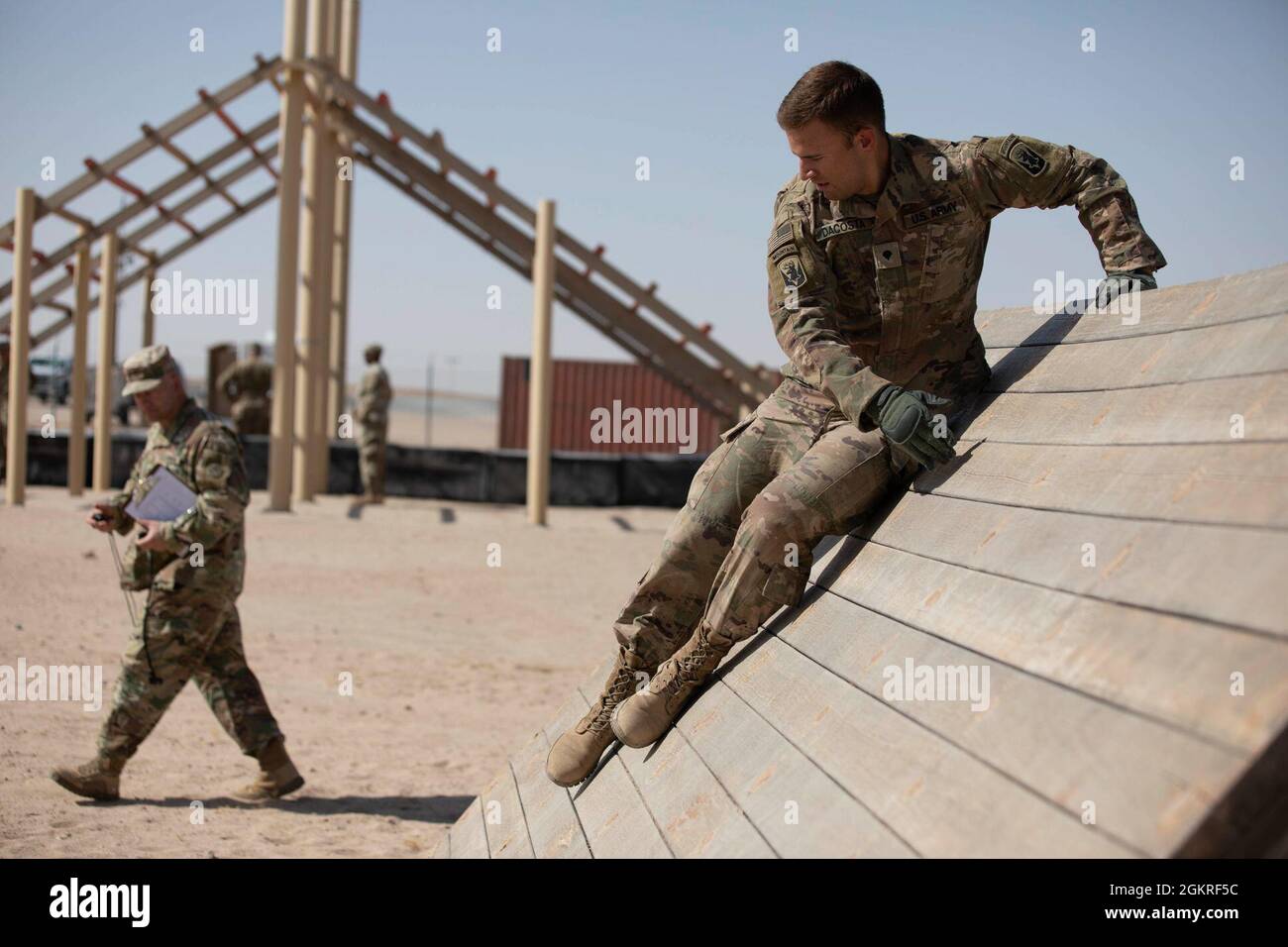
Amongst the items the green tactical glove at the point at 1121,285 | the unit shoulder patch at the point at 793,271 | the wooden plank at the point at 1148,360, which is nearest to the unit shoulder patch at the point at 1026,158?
the green tactical glove at the point at 1121,285

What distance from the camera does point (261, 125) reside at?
17938mm

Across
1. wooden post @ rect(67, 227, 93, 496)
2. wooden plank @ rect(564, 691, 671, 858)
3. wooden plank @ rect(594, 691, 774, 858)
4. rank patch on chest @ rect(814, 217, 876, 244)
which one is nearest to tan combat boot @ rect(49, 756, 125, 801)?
wooden plank @ rect(564, 691, 671, 858)

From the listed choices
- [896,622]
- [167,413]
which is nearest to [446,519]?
[167,413]

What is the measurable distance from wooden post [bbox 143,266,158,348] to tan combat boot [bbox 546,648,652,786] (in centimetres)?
2009

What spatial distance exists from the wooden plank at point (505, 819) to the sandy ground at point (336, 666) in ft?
3.78

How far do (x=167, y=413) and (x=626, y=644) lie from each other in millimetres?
3079

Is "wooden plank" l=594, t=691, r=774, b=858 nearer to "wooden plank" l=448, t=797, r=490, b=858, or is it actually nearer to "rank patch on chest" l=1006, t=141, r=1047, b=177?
"wooden plank" l=448, t=797, r=490, b=858

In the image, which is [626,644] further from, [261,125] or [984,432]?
[261,125]

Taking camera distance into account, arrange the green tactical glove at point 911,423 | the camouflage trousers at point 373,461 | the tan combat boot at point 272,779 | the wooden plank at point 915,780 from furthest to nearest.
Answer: the camouflage trousers at point 373,461
the tan combat boot at point 272,779
the green tactical glove at point 911,423
the wooden plank at point 915,780

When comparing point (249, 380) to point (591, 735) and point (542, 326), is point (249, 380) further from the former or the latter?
point (591, 735)

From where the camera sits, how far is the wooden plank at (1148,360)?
257 cm

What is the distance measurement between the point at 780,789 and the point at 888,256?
5.46 feet

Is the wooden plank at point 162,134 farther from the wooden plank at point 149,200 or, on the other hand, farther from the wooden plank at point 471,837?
the wooden plank at point 471,837

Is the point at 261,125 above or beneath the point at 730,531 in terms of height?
above
